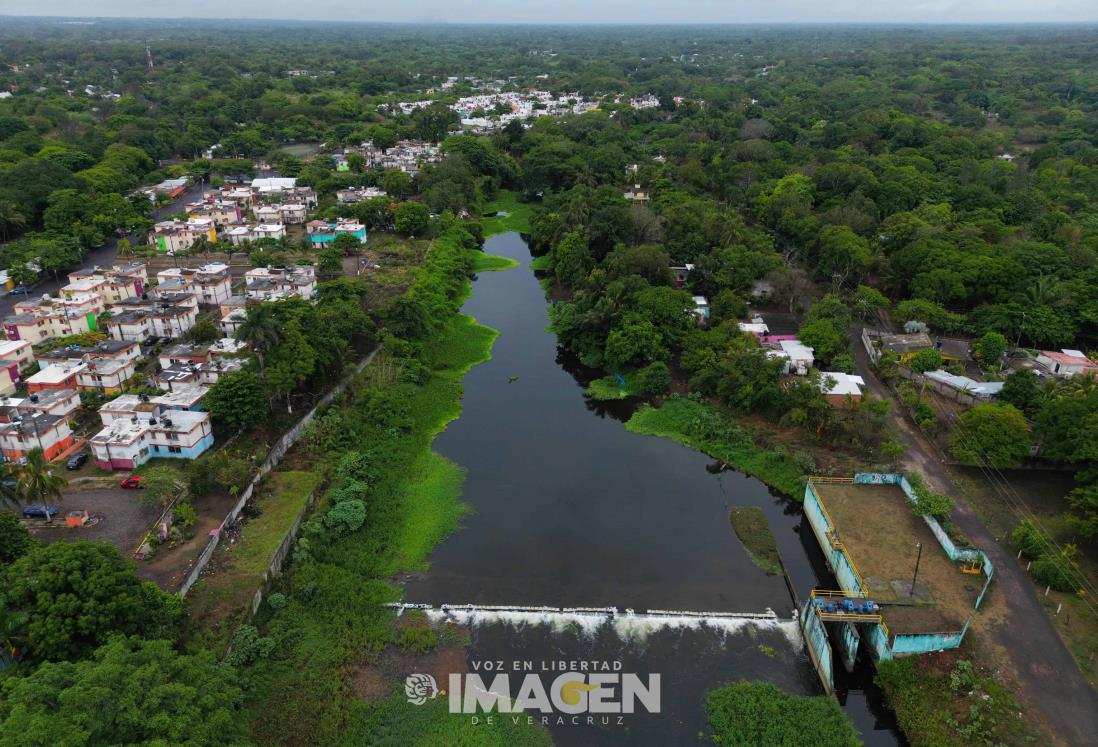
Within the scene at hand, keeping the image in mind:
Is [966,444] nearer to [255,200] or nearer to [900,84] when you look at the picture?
[255,200]

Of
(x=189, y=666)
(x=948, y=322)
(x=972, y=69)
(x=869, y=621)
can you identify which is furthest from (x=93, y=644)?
(x=972, y=69)

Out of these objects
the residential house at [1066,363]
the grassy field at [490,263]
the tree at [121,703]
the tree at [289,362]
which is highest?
the tree at [121,703]

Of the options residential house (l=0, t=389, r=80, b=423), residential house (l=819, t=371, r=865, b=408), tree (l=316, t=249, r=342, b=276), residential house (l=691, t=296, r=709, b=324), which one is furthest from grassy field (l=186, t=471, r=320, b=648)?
tree (l=316, t=249, r=342, b=276)

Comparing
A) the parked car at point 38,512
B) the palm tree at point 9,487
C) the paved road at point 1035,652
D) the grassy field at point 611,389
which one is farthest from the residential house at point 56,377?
the paved road at point 1035,652

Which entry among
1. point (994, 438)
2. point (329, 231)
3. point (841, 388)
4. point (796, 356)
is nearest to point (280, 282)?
point (329, 231)

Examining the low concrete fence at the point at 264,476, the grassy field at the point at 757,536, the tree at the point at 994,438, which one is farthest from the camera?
the tree at the point at 994,438

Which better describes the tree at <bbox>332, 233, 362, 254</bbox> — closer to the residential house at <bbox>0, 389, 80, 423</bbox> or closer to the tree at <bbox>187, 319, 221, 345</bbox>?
the tree at <bbox>187, 319, 221, 345</bbox>

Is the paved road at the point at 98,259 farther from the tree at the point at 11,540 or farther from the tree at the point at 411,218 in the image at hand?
the tree at the point at 11,540
